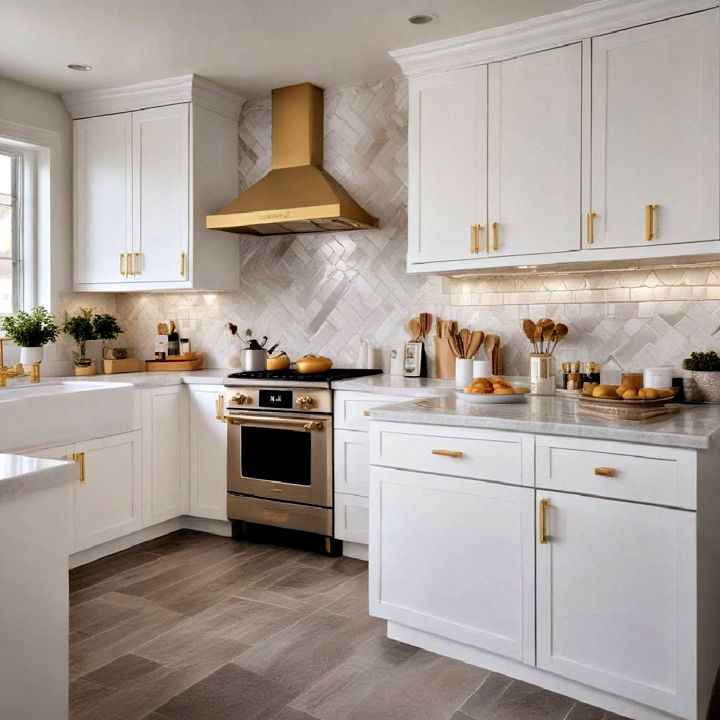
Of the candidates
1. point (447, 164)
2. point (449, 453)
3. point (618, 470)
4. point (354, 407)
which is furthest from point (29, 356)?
point (618, 470)

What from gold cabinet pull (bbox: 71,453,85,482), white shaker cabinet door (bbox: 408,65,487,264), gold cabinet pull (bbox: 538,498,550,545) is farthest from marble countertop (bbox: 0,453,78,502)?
white shaker cabinet door (bbox: 408,65,487,264)

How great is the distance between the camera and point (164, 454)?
3988 millimetres

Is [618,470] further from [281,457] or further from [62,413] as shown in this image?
[62,413]

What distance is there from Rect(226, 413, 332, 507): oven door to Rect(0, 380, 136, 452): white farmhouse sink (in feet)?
1.95

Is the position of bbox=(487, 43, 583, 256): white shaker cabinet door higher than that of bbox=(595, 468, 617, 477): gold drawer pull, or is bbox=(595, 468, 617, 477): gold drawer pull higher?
bbox=(487, 43, 583, 256): white shaker cabinet door

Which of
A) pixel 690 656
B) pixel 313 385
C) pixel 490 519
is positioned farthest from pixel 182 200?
pixel 690 656

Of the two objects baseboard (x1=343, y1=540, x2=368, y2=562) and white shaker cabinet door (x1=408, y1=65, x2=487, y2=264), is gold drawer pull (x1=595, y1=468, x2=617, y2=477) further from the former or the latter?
baseboard (x1=343, y1=540, x2=368, y2=562)

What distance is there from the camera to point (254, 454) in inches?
151

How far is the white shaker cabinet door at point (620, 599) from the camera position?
6.74 ft

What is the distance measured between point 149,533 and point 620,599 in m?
2.72

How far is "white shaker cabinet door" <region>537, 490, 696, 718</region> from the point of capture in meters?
2.05

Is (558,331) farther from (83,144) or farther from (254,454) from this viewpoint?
(83,144)

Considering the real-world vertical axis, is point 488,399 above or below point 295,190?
below

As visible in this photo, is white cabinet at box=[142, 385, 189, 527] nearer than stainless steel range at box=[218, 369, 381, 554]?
No
